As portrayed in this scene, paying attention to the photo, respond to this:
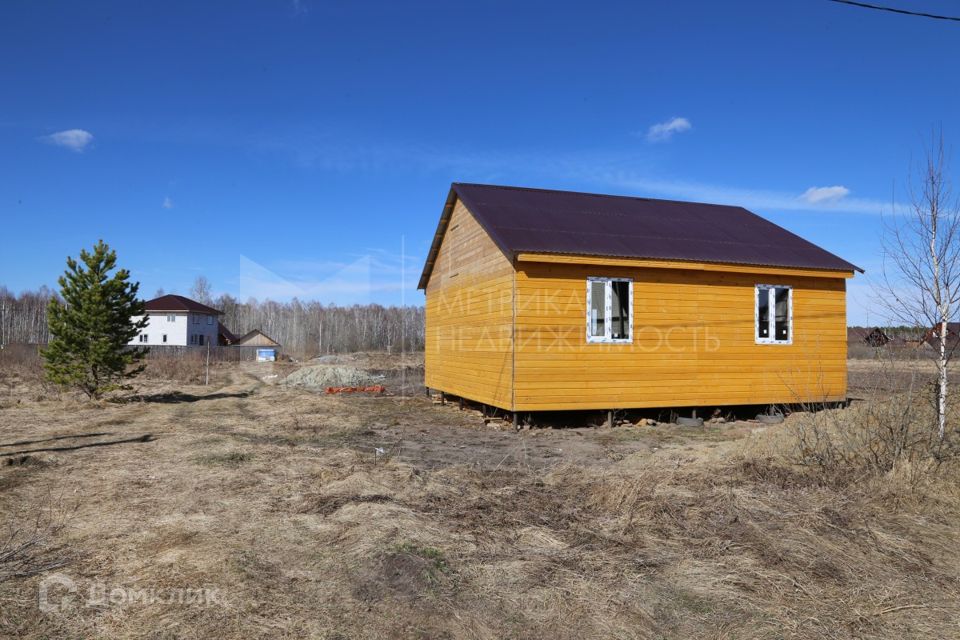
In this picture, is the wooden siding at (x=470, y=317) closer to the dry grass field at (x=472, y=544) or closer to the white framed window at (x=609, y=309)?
the white framed window at (x=609, y=309)

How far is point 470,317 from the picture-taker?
1516 centimetres

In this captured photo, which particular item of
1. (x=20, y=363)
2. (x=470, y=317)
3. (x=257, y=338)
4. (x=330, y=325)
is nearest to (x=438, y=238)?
(x=470, y=317)

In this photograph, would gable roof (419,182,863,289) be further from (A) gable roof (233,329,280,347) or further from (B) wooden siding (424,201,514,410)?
(A) gable roof (233,329,280,347)

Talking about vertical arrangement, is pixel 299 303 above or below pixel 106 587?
above

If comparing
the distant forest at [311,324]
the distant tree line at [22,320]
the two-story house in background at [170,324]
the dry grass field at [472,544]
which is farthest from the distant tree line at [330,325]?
the dry grass field at [472,544]

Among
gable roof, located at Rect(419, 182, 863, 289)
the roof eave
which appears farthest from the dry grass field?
the roof eave

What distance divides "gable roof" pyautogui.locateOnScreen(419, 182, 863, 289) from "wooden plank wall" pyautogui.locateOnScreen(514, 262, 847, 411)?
0.43 metres

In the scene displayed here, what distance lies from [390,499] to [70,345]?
1338cm

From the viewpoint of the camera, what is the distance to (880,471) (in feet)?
22.9

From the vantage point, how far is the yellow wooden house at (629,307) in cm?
1261

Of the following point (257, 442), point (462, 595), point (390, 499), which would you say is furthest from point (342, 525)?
point (257, 442)

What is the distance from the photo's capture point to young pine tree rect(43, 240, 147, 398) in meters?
15.9

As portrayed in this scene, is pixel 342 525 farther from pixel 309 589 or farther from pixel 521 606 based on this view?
pixel 521 606

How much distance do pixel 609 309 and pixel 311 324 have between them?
2591 inches
